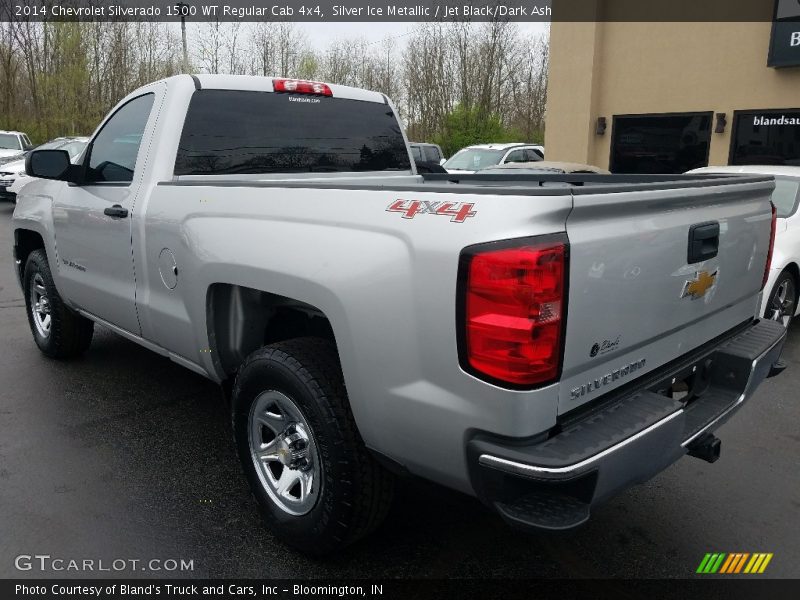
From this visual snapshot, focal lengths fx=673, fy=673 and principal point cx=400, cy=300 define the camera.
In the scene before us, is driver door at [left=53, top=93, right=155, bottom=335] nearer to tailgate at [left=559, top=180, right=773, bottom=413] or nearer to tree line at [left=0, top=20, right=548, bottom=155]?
tailgate at [left=559, top=180, right=773, bottom=413]

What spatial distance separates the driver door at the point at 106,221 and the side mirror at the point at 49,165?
0.11 m

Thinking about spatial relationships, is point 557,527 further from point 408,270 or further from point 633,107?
point 633,107

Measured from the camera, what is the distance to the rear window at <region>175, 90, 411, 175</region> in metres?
3.63

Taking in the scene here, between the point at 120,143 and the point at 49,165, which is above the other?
the point at 120,143

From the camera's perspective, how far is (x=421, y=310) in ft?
6.93

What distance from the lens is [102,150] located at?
4.29 m

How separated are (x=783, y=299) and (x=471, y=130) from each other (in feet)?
72.4

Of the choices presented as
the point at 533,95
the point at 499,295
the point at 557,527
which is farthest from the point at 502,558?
the point at 533,95

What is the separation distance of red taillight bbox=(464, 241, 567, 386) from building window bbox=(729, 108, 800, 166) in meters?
12.1

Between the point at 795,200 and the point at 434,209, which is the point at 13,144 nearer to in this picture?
the point at 795,200

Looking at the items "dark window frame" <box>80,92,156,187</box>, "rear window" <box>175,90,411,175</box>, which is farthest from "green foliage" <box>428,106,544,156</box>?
"dark window frame" <box>80,92,156,187</box>

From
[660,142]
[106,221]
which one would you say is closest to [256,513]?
[106,221]

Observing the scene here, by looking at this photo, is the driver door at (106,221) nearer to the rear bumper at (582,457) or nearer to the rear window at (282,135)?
the rear window at (282,135)

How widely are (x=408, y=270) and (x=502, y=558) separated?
1445mm
